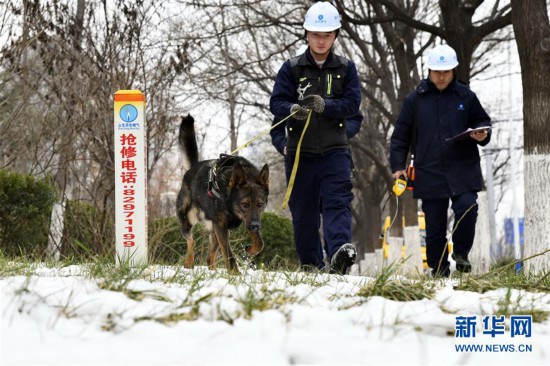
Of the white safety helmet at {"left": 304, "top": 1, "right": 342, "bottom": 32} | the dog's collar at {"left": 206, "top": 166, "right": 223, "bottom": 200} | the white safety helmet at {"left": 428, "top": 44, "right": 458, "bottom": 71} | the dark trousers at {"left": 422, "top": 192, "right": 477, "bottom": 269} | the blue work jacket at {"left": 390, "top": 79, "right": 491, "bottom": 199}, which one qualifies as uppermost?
the white safety helmet at {"left": 304, "top": 1, "right": 342, "bottom": 32}

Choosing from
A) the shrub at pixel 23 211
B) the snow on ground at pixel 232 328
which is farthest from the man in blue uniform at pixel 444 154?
the shrub at pixel 23 211

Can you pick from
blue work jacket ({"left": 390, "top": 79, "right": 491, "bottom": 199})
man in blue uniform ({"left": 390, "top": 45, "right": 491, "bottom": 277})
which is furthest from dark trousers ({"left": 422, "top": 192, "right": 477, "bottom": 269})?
blue work jacket ({"left": 390, "top": 79, "right": 491, "bottom": 199})

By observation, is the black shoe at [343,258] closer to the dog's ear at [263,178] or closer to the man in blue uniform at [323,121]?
the man in blue uniform at [323,121]

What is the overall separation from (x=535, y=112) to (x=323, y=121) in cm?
379

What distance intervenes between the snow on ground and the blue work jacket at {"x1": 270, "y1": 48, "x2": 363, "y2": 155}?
3.26m

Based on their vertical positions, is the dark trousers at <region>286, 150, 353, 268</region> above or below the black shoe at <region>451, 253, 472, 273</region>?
above

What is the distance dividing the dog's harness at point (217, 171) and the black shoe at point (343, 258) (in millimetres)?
1131

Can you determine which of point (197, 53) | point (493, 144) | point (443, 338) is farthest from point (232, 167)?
point (493, 144)

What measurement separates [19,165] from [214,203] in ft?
46.2

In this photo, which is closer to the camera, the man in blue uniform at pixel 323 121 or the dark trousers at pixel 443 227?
the man in blue uniform at pixel 323 121

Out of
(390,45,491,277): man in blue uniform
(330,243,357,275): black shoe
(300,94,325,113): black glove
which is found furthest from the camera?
(390,45,491,277): man in blue uniform

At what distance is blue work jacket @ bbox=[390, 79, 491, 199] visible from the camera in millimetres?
7453

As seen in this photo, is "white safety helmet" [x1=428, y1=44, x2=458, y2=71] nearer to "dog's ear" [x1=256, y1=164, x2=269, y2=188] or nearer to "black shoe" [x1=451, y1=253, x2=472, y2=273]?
"black shoe" [x1=451, y1=253, x2=472, y2=273]

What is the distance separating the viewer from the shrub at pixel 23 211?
9922 millimetres
